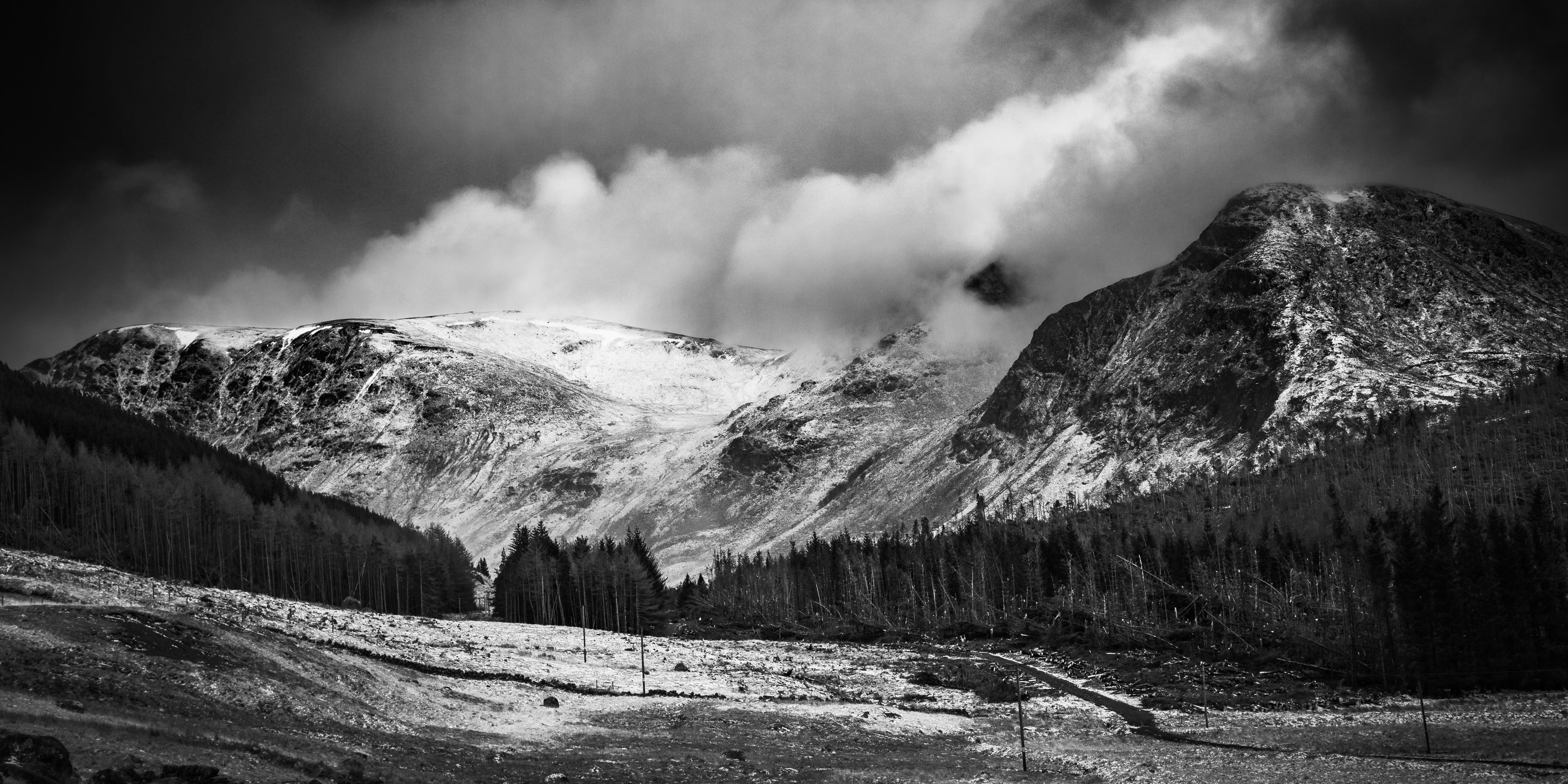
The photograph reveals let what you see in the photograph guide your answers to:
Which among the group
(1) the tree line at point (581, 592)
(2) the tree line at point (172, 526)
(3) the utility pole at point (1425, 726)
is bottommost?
(3) the utility pole at point (1425, 726)

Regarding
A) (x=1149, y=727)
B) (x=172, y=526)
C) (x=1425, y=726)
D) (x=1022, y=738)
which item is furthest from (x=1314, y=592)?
(x=172, y=526)

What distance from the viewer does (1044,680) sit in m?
110

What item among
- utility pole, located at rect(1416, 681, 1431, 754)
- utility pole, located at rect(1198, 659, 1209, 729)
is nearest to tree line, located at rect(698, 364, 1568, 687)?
utility pole, located at rect(1198, 659, 1209, 729)

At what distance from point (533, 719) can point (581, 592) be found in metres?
113

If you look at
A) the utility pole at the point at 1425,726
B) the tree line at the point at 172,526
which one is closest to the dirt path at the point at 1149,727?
the utility pole at the point at 1425,726

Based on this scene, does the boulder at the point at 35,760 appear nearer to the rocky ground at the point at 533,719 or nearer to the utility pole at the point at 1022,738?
the rocky ground at the point at 533,719

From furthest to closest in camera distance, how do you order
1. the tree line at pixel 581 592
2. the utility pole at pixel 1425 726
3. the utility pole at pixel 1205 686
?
the tree line at pixel 581 592, the utility pole at pixel 1205 686, the utility pole at pixel 1425 726

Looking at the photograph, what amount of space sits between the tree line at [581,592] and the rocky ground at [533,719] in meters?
76.0

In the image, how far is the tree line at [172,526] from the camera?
139 meters

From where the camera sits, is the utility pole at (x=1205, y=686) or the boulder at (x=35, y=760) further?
the utility pole at (x=1205, y=686)

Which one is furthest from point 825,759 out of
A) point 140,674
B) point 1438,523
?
point 1438,523

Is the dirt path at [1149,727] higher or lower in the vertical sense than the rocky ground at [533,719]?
lower

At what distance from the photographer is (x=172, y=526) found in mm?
149750

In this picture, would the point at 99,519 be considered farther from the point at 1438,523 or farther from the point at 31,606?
the point at 1438,523
